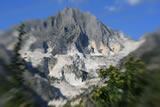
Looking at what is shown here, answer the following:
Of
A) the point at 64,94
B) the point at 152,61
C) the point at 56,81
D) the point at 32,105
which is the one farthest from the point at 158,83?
the point at 56,81

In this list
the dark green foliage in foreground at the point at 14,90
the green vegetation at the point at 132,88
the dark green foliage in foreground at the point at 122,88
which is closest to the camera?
the green vegetation at the point at 132,88

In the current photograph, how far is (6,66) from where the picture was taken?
49.9 ft

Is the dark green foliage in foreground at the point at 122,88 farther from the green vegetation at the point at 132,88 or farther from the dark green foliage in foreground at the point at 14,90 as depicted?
the dark green foliage in foreground at the point at 14,90

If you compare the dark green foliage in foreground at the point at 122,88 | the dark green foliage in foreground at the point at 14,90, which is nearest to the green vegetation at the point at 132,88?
the dark green foliage in foreground at the point at 122,88

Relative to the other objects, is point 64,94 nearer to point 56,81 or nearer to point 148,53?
point 56,81

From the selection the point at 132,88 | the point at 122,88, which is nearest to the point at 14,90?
the point at 132,88

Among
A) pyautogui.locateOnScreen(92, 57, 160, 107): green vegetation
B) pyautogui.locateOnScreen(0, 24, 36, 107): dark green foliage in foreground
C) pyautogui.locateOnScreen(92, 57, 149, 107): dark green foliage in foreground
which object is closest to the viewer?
pyautogui.locateOnScreen(92, 57, 160, 107): green vegetation

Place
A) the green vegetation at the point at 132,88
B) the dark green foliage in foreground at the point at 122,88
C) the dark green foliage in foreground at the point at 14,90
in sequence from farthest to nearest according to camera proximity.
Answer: the dark green foliage in foreground at the point at 122,88
the dark green foliage in foreground at the point at 14,90
the green vegetation at the point at 132,88

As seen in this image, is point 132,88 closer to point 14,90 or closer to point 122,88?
point 122,88

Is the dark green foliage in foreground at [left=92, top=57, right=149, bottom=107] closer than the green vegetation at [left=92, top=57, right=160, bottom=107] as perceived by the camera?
No

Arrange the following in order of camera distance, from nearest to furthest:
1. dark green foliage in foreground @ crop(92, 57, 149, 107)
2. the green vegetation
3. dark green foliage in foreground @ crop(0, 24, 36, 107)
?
1. the green vegetation
2. dark green foliage in foreground @ crop(0, 24, 36, 107)
3. dark green foliage in foreground @ crop(92, 57, 149, 107)

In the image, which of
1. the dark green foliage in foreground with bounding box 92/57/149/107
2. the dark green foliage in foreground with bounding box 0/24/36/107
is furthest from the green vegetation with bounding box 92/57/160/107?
the dark green foliage in foreground with bounding box 0/24/36/107

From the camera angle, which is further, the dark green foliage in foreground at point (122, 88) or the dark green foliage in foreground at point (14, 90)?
the dark green foliage in foreground at point (122, 88)

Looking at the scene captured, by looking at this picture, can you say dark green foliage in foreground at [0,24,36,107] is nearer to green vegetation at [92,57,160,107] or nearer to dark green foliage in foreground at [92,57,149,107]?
green vegetation at [92,57,160,107]
